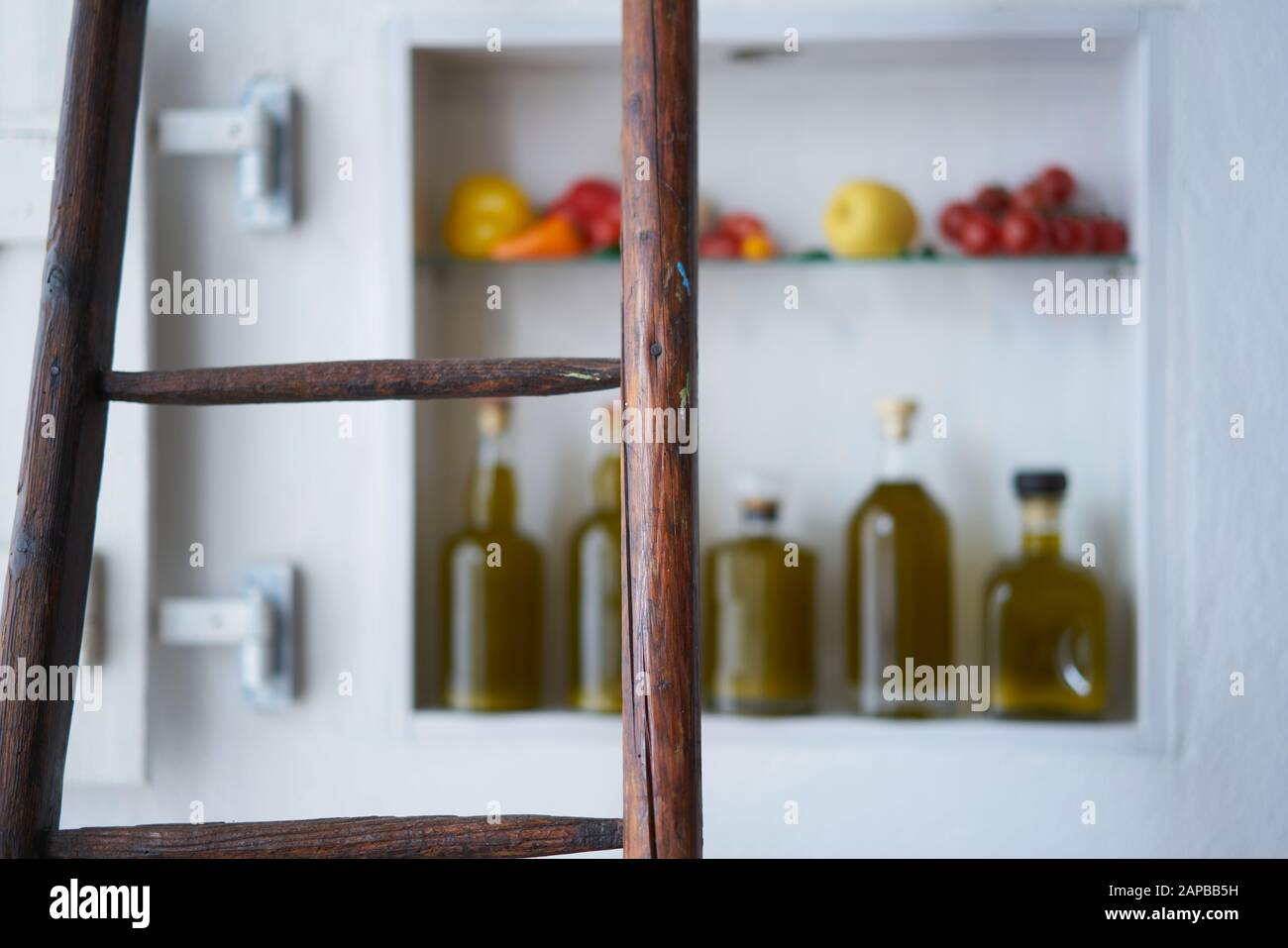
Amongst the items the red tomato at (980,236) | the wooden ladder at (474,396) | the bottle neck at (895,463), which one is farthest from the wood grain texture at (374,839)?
the red tomato at (980,236)

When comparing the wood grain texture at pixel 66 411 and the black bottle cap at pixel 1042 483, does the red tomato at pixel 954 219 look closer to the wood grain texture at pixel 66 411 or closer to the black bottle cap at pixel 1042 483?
the black bottle cap at pixel 1042 483

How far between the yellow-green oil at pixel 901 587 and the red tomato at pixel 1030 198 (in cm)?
25

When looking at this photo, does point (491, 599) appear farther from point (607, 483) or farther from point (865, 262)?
point (865, 262)

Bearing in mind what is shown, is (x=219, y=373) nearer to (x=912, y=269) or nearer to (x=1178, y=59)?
(x=912, y=269)

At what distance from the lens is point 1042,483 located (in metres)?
0.91

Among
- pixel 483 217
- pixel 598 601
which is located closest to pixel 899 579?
pixel 598 601

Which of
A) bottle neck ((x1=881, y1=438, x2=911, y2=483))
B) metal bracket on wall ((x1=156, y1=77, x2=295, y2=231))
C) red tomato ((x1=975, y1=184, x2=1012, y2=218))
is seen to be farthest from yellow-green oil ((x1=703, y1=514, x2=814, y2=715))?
metal bracket on wall ((x1=156, y1=77, x2=295, y2=231))

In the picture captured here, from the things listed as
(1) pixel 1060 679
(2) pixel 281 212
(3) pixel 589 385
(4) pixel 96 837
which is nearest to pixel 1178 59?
(1) pixel 1060 679

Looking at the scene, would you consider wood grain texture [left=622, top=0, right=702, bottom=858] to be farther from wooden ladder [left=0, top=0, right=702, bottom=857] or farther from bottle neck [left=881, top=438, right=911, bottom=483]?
bottle neck [left=881, top=438, right=911, bottom=483]

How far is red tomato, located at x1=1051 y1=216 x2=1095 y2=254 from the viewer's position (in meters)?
0.91

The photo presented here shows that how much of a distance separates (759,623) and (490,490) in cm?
25

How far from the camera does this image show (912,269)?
0.99 m

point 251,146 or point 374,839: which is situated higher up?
point 251,146

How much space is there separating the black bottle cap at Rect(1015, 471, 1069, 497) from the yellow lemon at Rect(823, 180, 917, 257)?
0.21 metres
